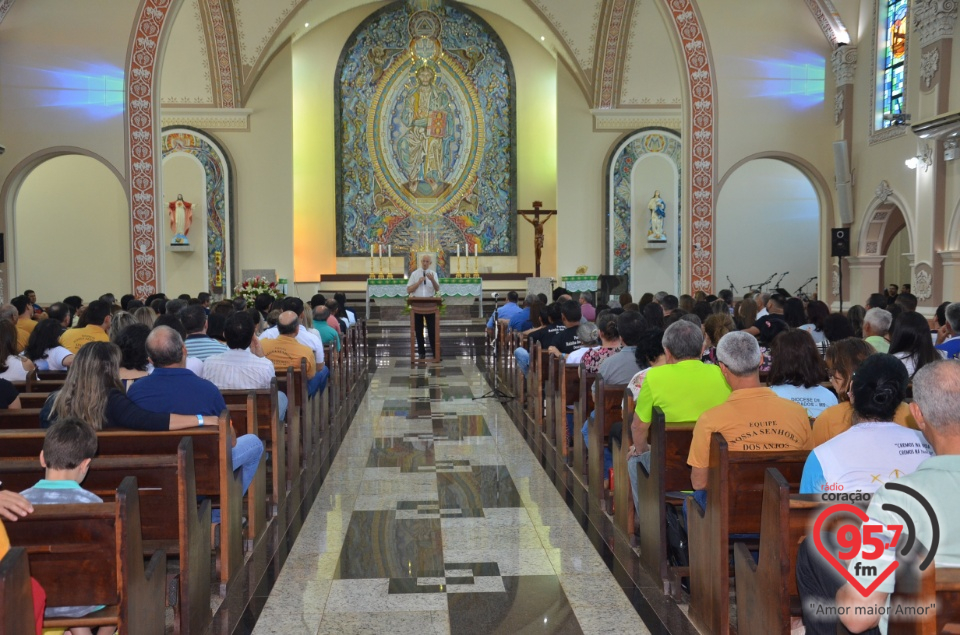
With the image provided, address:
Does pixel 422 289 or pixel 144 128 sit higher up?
pixel 144 128

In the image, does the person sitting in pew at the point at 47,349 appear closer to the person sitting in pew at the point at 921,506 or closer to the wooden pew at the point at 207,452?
the wooden pew at the point at 207,452

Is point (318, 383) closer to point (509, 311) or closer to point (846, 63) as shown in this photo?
point (509, 311)

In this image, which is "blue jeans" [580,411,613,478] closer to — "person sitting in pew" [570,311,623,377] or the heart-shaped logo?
"person sitting in pew" [570,311,623,377]

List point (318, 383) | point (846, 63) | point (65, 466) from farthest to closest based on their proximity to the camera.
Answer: point (846, 63), point (318, 383), point (65, 466)

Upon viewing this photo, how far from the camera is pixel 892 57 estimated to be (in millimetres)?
13664

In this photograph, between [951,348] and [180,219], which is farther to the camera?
[180,219]

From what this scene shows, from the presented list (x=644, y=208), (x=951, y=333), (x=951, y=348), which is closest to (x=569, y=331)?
(x=951, y=333)

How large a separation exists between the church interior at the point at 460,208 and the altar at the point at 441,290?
0.06 metres

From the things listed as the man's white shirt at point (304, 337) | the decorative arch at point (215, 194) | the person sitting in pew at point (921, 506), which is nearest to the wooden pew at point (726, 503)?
the person sitting in pew at point (921, 506)

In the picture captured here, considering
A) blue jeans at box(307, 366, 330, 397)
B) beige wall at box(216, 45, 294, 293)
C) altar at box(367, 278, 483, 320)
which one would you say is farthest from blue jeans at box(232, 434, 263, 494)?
beige wall at box(216, 45, 294, 293)

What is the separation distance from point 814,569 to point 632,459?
7.07ft

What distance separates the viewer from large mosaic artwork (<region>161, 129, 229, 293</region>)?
19.2m

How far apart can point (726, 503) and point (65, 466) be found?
8.13ft

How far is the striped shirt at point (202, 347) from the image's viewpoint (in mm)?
7062
